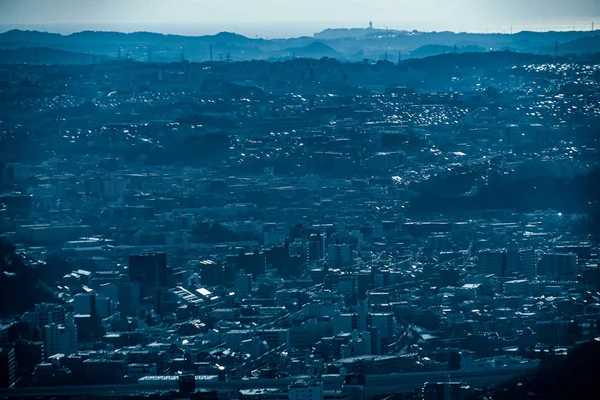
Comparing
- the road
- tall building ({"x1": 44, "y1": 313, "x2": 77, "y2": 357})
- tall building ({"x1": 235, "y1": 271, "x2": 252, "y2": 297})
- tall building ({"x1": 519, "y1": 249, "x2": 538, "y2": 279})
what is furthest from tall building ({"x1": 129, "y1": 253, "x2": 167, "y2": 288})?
the road

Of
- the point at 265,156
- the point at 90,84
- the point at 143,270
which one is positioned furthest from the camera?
the point at 90,84

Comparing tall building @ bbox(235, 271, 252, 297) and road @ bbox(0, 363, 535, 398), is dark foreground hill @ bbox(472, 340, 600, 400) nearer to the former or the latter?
road @ bbox(0, 363, 535, 398)

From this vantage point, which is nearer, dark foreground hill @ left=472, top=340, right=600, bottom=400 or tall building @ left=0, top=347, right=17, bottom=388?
dark foreground hill @ left=472, top=340, right=600, bottom=400

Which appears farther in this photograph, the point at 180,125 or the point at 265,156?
the point at 180,125

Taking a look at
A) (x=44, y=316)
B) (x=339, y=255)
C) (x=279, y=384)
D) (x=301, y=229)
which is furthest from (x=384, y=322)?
(x=301, y=229)

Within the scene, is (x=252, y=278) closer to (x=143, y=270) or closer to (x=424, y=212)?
(x=143, y=270)

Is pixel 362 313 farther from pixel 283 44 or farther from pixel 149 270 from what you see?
pixel 283 44

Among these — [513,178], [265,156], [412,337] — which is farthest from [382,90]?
[412,337]
